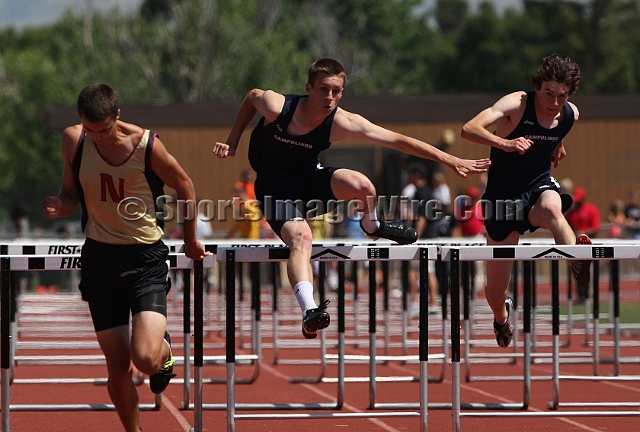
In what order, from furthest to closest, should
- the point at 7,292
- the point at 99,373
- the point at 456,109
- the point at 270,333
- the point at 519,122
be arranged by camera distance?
1. the point at 456,109
2. the point at 270,333
3. the point at 99,373
4. the point at 519,122
5. the point at 7,292

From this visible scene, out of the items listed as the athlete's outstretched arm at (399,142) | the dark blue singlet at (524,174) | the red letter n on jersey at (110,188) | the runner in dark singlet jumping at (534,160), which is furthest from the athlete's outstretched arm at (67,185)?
the dark blue singlet at (524,174)

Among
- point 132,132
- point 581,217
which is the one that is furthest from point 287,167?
point 581,217

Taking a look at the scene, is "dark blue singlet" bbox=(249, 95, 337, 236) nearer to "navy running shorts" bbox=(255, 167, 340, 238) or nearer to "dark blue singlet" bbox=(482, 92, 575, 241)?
"navy running shorts" bbox=(255, 167, 340, 238)

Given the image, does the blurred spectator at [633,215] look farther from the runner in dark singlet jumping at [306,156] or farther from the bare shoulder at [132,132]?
the bare shoulder at [132,132]

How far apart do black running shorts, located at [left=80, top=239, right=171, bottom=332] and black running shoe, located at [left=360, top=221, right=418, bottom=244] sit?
68.0 inches

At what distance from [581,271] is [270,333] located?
7.30 metres

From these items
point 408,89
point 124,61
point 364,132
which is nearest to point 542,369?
point 364,132

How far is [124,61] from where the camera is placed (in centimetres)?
5253

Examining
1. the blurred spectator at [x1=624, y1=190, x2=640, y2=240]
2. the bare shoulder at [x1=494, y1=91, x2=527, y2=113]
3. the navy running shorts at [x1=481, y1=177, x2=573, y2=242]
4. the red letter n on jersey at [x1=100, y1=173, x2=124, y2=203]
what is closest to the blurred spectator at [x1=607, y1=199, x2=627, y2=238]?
the blurred spectator at [x1=624, y1=190, x2=640, y2=240]

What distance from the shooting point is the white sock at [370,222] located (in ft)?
22.9

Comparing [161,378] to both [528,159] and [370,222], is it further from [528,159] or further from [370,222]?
[528,159]

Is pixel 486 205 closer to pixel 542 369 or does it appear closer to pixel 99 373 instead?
pixel 542 369

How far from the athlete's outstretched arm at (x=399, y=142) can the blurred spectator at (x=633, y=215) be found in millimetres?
13383

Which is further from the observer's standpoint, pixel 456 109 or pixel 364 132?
pixel 456 109
